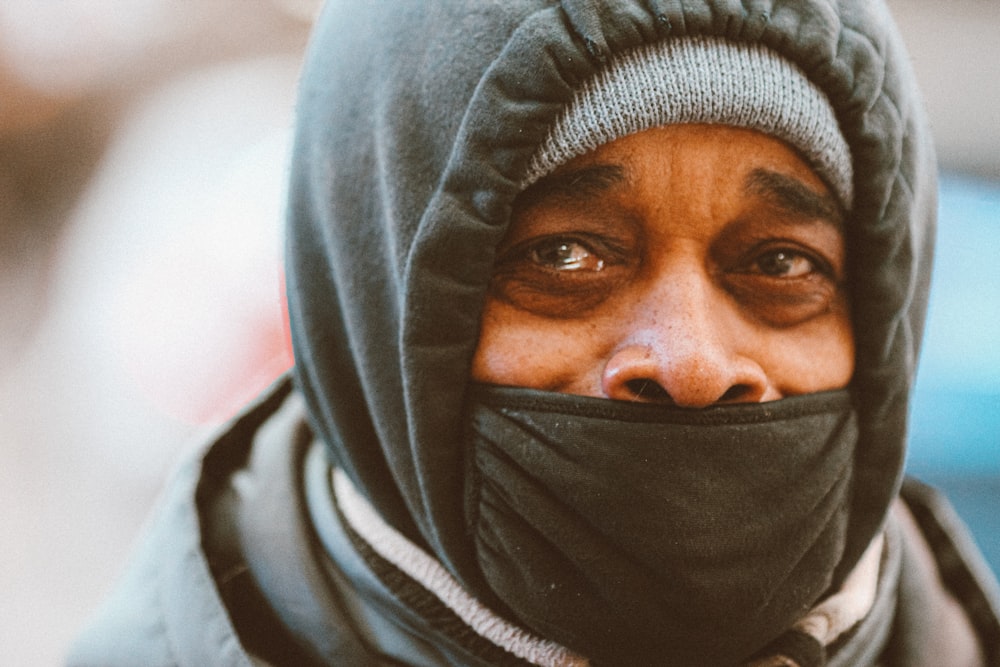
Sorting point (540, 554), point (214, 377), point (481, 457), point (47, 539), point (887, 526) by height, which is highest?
point (481, 457)

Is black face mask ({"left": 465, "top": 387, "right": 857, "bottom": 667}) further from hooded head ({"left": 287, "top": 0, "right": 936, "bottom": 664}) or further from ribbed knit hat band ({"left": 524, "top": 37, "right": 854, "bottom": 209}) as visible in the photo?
ribbed knit hat band ({"left": 524, "top": 37, "right": 854, "bottom": 209})

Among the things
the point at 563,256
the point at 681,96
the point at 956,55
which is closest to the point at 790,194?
the point at 681,96

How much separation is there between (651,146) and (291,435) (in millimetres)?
1057

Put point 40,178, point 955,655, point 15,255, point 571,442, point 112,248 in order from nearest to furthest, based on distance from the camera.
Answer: point 571,442 < point 955,655 < point 112,248 < point 15,255 < point 40,178

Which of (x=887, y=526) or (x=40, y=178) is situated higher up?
(x=887, y=526)

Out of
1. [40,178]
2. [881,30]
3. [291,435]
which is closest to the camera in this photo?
[881,30]

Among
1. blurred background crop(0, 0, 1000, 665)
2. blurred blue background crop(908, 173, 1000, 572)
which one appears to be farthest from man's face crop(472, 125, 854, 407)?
blurred blue background crop(908, 173, 1000, 572)

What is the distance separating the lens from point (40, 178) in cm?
899

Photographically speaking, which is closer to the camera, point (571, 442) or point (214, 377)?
point (571, 442)

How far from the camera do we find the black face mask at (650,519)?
115 centimetres

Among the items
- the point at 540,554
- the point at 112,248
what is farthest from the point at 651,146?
the point at 112,248

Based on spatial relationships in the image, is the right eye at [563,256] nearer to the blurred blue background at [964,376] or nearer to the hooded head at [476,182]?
the hooded head at [476,182]

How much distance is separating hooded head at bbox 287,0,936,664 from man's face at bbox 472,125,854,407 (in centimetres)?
4

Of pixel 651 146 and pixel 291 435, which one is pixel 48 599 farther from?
pixel 651 146
